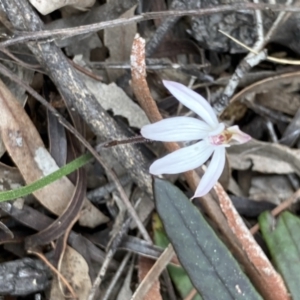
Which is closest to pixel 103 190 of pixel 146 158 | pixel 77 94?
pixel 146 158

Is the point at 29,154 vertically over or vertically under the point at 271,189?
over

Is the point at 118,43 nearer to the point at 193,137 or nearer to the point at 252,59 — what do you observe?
the point at 252,59

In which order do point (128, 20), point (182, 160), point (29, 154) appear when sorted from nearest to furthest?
point (182, 160)
point (128, 20)
point (29, 154)

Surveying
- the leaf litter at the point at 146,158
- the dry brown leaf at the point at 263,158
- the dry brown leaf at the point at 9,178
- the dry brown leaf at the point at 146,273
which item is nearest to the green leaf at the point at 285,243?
the leaf litter at the point at 146,158

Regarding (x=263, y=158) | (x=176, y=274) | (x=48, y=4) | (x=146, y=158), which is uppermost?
(x=48, y=4)

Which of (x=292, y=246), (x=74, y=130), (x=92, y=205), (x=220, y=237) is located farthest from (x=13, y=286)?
(x=292, y=246)

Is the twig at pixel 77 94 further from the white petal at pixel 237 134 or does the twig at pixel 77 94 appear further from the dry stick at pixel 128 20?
the white petal at pixel 237 134

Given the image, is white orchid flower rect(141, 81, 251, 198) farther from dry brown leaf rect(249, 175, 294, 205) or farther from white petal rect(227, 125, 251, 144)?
dry brown leaf rect(249, 175, 294, 205)

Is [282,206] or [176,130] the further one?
[282,206]
